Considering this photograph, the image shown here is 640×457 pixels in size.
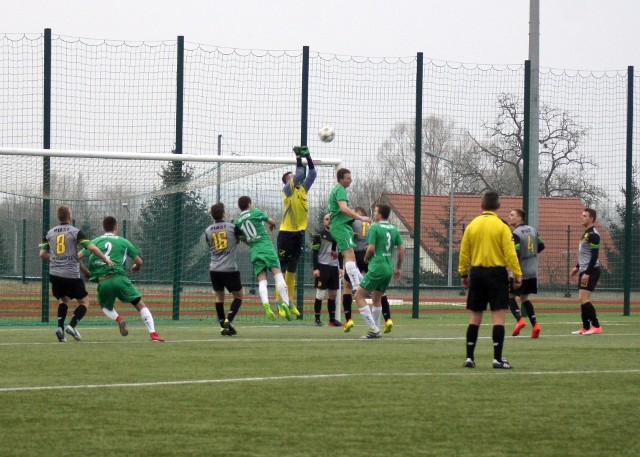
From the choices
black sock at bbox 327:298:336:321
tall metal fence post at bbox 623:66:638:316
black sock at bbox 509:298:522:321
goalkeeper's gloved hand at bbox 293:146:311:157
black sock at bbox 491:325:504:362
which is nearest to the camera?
black sock at bbox 491:325:504:362

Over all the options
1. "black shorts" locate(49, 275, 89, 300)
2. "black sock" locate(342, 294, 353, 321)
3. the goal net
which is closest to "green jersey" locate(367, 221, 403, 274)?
"black sock" locate(342, 294, 353, 321)

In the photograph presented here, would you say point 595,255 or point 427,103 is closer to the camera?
point 595,255

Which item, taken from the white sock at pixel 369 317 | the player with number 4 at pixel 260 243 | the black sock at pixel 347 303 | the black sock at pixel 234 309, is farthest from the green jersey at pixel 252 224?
the white sock at pixel 369 317

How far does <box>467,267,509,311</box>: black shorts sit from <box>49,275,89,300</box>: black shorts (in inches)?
265

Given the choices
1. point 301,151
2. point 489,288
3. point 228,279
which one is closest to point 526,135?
point 301,151

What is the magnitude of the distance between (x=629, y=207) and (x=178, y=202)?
35.4 ft

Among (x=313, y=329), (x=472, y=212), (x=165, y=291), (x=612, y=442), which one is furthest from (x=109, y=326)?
(x=472, y=212)

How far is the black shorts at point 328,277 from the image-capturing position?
2123 centimetres

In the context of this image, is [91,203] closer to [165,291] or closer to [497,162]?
[165,291]

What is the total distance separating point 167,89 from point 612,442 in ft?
53.7

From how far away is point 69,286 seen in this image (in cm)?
1616

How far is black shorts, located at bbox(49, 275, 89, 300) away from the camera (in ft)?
52.9

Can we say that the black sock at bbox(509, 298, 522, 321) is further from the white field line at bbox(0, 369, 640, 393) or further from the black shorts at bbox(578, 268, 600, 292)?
the white field line at bbox(0, 369, 640, 393)

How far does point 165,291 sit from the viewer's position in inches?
909
